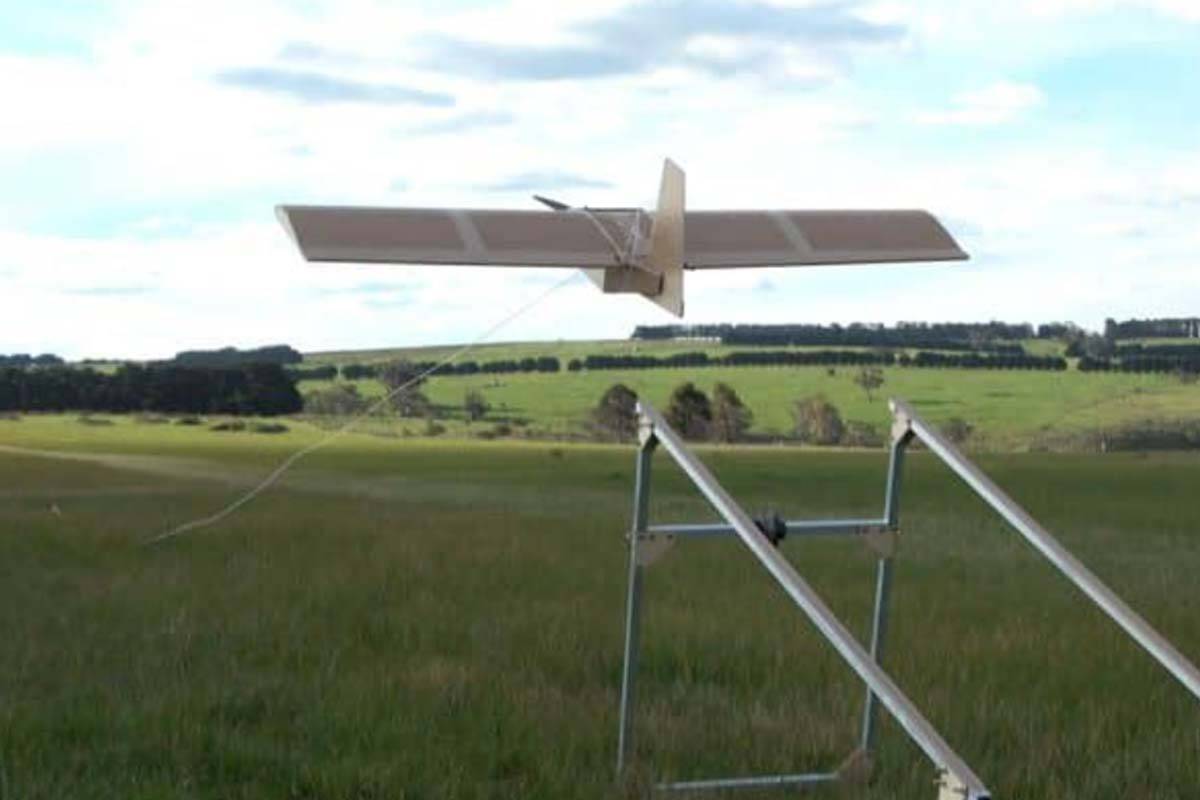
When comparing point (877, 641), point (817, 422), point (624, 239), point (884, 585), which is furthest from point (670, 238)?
point (817, 422)

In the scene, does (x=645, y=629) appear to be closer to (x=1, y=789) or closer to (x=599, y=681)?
(x=599, y=681)

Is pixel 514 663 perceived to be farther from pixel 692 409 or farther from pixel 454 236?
pixel 692 409

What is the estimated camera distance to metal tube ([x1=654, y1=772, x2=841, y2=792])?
6742 millimetres

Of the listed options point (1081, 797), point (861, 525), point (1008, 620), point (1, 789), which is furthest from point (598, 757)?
point (1008, 620)

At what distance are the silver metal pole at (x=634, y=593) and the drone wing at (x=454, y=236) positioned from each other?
1366 mm

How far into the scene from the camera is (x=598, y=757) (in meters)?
7.32

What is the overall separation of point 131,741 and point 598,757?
2.20 meters

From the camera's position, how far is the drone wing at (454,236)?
25.3 feet

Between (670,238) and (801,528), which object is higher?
(670,238)

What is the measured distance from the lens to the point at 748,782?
6.91m

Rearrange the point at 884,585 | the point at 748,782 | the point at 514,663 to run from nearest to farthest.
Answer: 1. the point at 748,782
2. the point at 884,585
3. the point at 514,663

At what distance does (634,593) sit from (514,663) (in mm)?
2697

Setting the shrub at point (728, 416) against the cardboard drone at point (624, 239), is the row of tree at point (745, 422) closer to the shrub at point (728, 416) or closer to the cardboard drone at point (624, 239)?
the shrub at point (728, 416)

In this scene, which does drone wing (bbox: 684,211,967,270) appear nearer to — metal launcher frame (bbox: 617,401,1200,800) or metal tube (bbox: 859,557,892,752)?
metal launcher frame (bbox: 617,401,1200,800)
